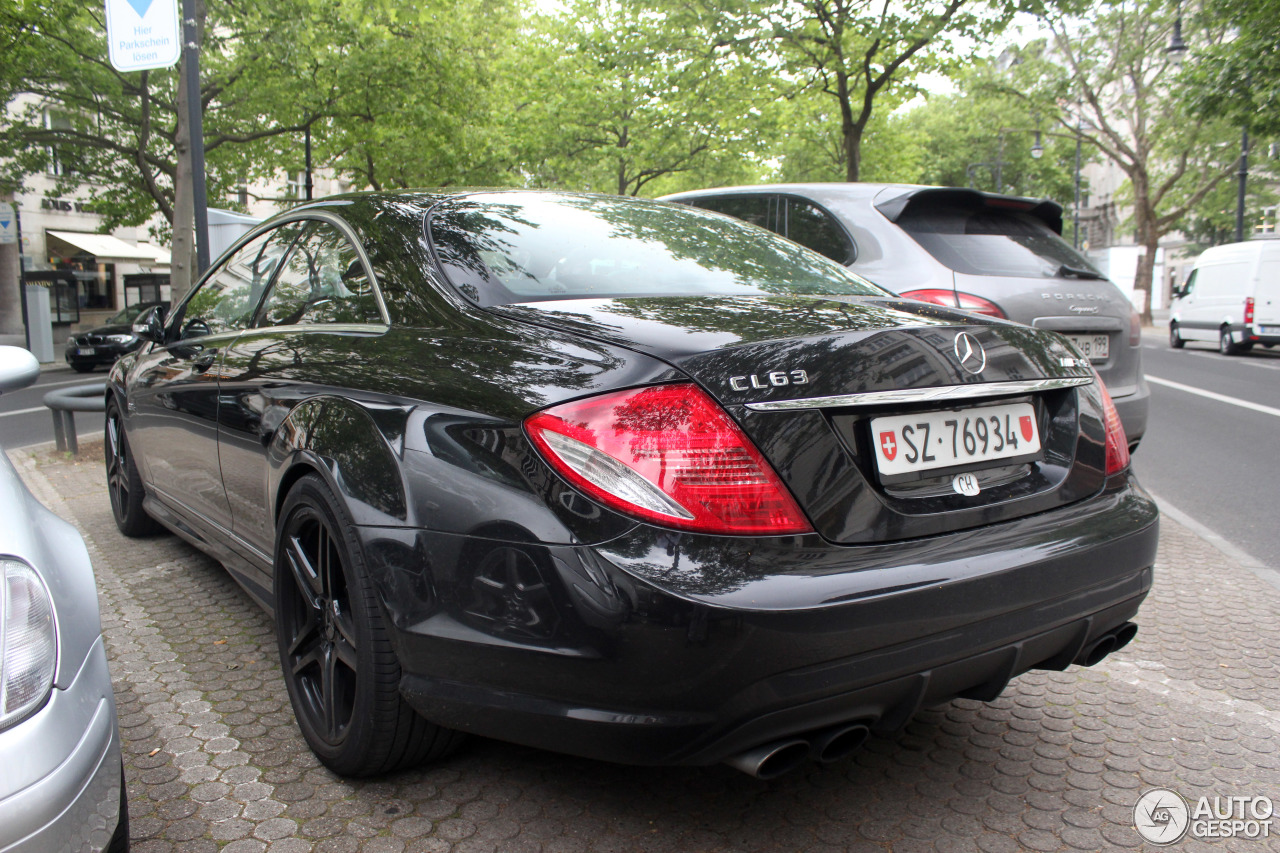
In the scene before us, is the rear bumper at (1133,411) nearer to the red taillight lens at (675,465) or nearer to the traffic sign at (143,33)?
the red taillight lens at (675,465)

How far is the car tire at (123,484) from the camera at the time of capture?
4875mm

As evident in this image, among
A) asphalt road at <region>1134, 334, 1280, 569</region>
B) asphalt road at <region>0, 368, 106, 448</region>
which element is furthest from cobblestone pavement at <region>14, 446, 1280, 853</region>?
asphalt road at <region>0, 368, 106, 448</region>

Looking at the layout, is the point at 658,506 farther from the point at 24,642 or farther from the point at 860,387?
the point at 24,642

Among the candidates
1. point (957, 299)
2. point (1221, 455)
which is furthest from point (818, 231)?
point (1221, 455)

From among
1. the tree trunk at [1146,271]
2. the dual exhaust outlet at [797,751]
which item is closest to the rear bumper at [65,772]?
the dual exhaust outlet at [797,751]

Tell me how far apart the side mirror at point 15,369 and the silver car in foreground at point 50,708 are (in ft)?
1.87

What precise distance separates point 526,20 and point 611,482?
37.2m

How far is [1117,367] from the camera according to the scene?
523cm

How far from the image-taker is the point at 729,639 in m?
1.84

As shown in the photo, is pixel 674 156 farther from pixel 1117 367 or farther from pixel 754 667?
pixel 754 667

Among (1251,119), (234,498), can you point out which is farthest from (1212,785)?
(1251,119)

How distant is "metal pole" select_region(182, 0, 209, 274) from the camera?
27.5 feet

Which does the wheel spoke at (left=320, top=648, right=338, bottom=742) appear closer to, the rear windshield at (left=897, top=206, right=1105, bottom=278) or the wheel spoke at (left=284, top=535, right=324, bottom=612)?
the wheel spoke at (left=284, top=535, right=324, bottom=612)

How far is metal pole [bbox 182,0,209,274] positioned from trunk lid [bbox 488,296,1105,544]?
7160 millimetres
